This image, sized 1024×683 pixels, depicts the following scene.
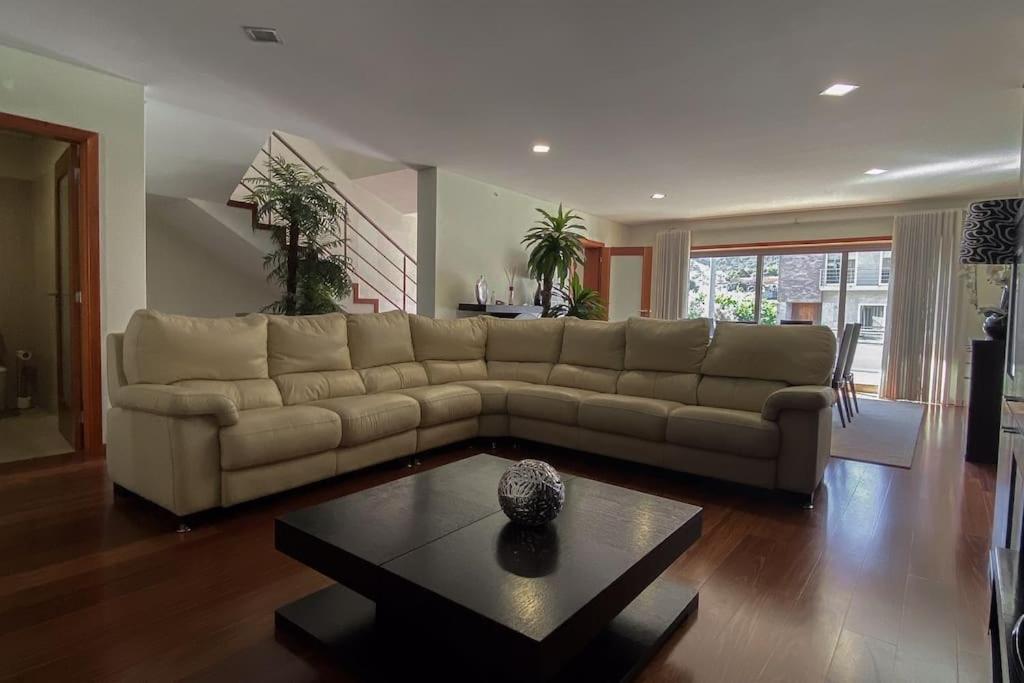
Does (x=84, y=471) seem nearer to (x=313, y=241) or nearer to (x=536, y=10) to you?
(x=313, y=241)

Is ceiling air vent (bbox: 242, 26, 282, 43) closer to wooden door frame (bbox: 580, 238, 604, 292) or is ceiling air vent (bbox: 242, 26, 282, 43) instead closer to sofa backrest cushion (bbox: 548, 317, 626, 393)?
sofa backrest cushion (bbox: 548, 317, 626, 393)

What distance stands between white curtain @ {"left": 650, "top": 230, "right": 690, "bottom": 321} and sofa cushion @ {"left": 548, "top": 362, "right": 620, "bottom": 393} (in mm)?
4540

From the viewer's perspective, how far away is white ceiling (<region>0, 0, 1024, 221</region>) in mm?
2570

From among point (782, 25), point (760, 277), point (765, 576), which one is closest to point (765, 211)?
point (760, 277)

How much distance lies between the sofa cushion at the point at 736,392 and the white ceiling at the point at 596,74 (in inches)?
72.4

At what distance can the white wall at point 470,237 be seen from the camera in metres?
5.70

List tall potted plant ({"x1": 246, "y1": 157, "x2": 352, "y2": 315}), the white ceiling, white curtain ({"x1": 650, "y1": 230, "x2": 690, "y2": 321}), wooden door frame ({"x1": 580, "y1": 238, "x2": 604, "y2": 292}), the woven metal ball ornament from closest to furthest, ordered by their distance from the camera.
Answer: the woven metal ball ornament < the white ceiling < tall potted plant ({"x1": 246, "y1": 157, "x2": 352, "y2": 315}) < white curtain ({"x1": 650, "y1": 230, "x2": 690, "y2": 321}) < wooden door frame ({"x1": 580, "y1": 238, "x2": 604, "y2": 292})

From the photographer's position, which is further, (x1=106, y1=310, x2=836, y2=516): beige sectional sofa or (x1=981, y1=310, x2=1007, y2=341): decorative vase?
(x1=981, y1=310, x2=1007, y2=341): decorative vase

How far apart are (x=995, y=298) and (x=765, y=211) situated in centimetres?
274

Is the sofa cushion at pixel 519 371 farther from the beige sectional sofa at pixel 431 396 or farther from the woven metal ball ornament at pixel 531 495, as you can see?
the woven metal ball ornament at pixel 531 495

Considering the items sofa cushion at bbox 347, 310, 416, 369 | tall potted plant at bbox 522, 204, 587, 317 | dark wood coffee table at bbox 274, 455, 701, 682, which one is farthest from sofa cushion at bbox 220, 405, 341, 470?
tall potted plant at bbox 522, 204, 587, 317

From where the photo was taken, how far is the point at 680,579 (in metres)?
2.04

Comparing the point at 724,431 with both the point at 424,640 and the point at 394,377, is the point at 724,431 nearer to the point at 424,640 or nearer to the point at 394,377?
the point at 424,640

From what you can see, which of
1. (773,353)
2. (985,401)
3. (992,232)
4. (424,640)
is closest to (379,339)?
(424,640)
